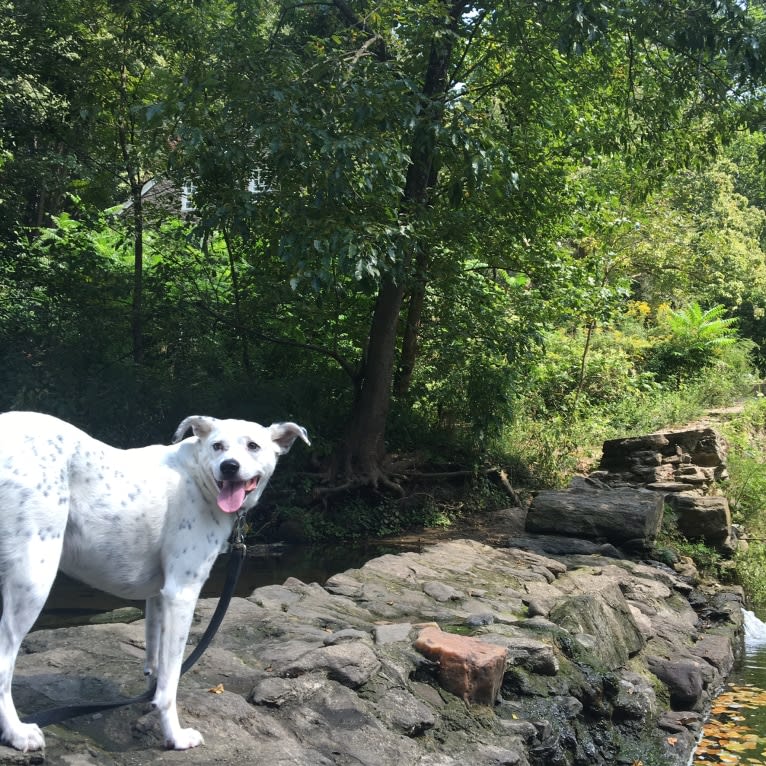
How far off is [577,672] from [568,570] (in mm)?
3507

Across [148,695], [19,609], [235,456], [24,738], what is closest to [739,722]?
[148,695]

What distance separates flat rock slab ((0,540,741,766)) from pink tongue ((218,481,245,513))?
3.24 feet

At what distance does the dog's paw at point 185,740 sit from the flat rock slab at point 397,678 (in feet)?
0.13

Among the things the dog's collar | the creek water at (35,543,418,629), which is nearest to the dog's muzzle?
the dog's collar

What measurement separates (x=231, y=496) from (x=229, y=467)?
0.14 m

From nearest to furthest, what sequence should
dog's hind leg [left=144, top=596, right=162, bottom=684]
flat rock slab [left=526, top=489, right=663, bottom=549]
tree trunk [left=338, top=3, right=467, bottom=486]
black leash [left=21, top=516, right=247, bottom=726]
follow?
black leash [left=21, top=516, right=247, bottom=726] → dog's hind leg [left=144, top=596, right=162, bottom=684] → flat rock slab [left=526, top=489, right=663, bottom=549] → tree trunk [left=338, top=3, right=467, bottom=486]

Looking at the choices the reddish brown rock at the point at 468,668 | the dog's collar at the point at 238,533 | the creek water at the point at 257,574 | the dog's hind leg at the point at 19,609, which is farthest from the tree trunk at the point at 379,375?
the dog's hind leg at the point at 19,609

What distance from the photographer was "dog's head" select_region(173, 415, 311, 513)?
3887mm

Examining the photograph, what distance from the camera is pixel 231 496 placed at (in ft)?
12.9

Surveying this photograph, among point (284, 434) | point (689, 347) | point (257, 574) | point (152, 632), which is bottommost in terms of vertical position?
point (257, 574)

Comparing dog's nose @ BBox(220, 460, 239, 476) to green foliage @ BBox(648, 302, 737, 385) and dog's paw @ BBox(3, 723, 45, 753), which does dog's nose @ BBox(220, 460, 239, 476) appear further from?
green foliage @ BBox(648, 302, 737, 385)

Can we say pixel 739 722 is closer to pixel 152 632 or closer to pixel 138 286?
pixel 152 632

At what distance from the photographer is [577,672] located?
21.5 feet

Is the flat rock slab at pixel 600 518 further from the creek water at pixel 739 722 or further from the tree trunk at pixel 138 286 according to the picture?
the tree trunk at pixel 138 286
